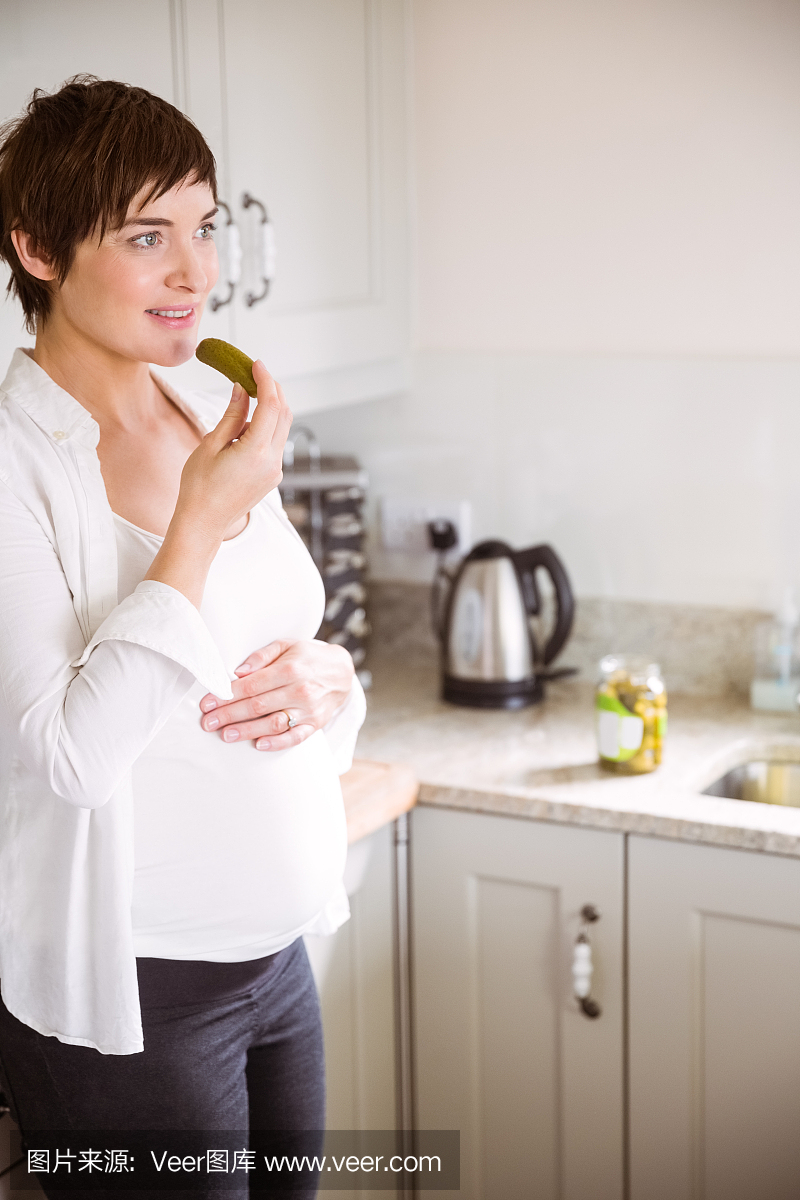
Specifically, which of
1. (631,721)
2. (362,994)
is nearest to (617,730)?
(631,721)

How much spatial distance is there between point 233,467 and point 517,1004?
102cm

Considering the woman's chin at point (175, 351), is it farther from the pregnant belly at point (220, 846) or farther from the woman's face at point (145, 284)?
the pregnant belly at point (220, 846)

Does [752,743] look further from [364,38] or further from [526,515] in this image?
[364,38]

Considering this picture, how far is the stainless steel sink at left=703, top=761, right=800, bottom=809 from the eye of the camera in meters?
1.82

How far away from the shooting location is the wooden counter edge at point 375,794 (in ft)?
5.15

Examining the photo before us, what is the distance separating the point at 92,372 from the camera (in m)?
1.10

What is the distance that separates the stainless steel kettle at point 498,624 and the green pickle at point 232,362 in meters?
0.92

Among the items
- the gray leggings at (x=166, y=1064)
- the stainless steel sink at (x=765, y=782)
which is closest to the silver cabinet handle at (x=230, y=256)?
the gray leggings at (x=166, y=1064)

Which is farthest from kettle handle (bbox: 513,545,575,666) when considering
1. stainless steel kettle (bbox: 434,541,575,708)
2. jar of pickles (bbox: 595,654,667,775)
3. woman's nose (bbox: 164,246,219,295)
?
woman's nose (bbox: 164,246,219,295)

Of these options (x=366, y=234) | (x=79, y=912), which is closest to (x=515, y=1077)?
(x=79, y=912)

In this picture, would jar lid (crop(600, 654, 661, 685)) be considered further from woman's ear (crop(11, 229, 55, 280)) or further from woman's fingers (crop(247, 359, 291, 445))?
woman's ear (crop(11, 229, 55, 280))

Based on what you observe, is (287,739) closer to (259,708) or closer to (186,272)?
(259,708)

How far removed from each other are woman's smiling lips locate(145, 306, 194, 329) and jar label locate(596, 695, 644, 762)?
87 centimetres

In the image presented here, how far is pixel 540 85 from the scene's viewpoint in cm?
202
